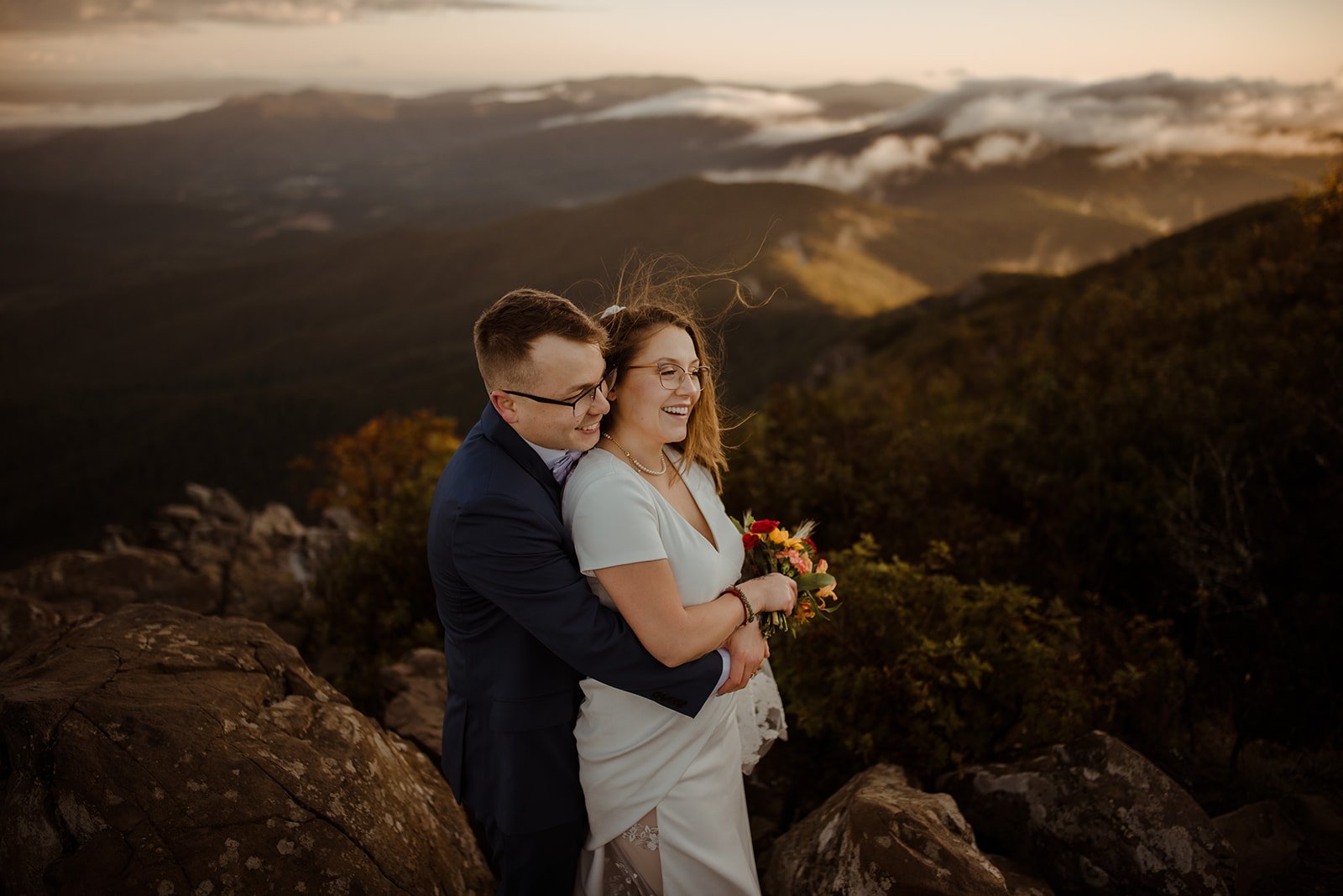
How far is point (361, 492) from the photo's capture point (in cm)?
1945

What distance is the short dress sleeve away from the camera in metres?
2.46

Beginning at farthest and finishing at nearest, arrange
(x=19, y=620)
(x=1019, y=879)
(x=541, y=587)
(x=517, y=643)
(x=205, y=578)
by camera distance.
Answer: (x=205, y=578) < (x=19, y=620) < (x=1019, y=879) < (x=517, y=643) < (x=541, y=587)

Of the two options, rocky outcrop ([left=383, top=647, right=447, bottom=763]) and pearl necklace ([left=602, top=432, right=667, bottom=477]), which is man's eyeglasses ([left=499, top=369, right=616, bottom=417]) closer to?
pearl necklace ([left=602, top=432, right=667, bottom=477])

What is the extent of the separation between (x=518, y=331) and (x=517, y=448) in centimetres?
42

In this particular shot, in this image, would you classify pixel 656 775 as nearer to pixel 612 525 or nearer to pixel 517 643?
pixel 517 643

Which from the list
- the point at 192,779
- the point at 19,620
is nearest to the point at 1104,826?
the point at 192,779

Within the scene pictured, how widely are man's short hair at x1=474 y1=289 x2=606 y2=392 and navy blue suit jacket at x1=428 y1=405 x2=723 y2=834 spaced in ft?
0.57

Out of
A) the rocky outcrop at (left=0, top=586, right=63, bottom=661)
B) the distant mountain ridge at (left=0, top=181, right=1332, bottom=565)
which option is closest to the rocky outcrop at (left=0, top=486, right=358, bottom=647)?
the rocky outcrop at (left=0, top=586, right=63, bottom=661)

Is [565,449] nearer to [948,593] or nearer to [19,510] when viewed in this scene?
[948,593]

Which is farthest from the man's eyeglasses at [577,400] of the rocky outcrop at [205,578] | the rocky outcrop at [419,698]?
the rocky outcrop at [205,578]

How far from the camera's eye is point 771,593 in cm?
288

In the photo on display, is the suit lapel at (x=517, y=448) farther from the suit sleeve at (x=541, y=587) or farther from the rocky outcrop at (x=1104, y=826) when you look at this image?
the rocky outcrop at (x=1104, y=826)

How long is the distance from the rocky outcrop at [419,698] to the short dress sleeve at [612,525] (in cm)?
232

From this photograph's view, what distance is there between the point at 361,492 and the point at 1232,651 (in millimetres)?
18902
